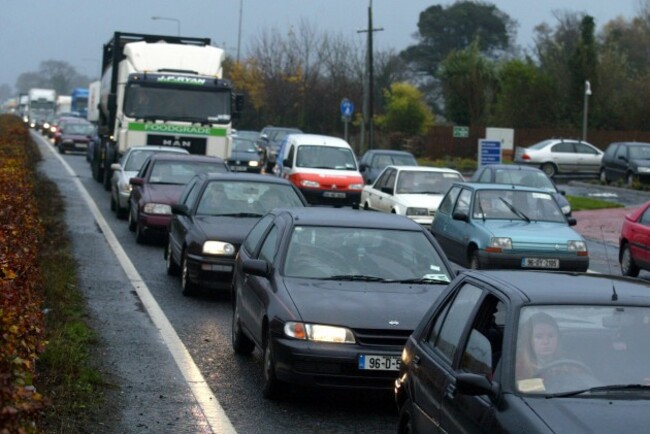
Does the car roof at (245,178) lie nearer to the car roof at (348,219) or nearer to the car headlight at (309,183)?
the car roof at (348,219)

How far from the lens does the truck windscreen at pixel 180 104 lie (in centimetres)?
Result: 3005

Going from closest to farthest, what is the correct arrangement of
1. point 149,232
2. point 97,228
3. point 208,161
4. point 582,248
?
point 582,248 → point 149,232 → point 208,161 → point 97,228

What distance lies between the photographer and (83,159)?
5456 centimetres

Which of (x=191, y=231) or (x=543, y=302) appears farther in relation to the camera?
(x=191, y=231)

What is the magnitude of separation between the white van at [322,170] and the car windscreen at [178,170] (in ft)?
29.7

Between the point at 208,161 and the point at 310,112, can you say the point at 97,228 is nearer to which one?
the point at 208,161

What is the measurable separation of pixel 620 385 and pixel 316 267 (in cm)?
495

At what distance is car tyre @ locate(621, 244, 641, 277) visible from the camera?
62.5ft

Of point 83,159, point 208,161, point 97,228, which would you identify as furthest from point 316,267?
point 83,159

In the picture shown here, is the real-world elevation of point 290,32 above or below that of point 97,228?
above

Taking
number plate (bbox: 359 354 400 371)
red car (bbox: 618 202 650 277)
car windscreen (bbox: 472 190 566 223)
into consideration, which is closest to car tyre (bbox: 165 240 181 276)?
car windscreen (bbox: 472 190 566 223)

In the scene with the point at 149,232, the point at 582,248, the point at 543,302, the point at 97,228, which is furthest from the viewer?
the point at 97,228

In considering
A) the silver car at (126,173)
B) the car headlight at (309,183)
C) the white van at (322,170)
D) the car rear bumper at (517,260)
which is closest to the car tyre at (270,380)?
the car rear bumper at (517,260)

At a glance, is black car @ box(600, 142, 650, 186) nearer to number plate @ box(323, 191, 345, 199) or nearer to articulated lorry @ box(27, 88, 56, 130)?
number plate @ box(323, 191, 345, 199)
